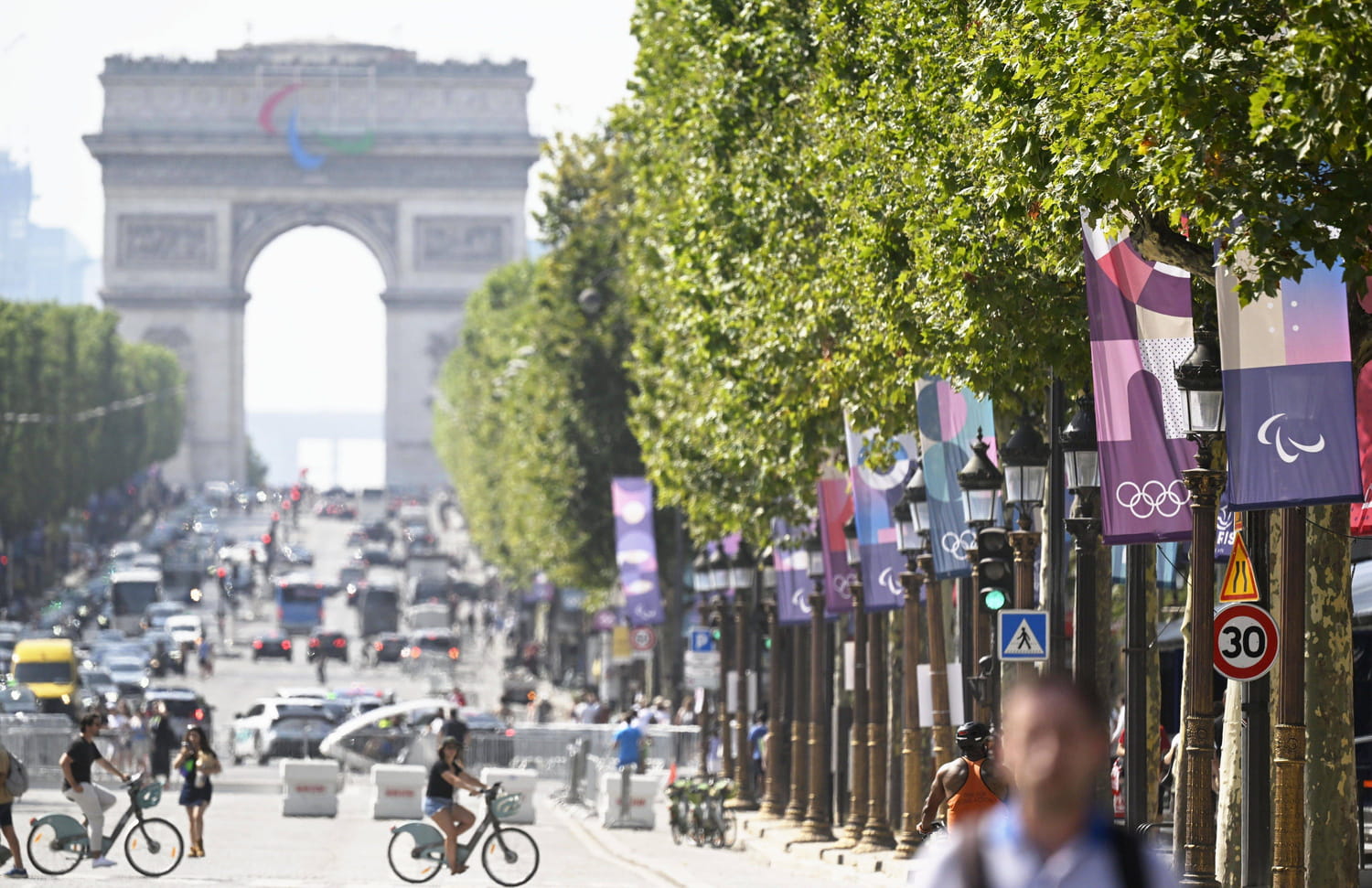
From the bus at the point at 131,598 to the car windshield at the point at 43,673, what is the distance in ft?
109

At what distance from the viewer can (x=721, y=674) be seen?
148 feet

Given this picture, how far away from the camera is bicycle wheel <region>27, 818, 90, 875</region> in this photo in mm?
25125

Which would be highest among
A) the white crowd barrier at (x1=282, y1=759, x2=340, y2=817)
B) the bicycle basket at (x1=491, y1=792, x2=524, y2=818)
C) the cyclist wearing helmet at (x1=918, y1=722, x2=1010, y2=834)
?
the cyclist wearing helmet at (x1=918, y1=722, x2=1010, y2=834)

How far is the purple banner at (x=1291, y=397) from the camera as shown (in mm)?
15000

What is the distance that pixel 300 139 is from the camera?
149 m

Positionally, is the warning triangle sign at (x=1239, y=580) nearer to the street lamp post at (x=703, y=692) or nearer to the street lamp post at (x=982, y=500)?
the street lamp post at (x=982, y=500)

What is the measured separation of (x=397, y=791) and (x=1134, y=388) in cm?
2441

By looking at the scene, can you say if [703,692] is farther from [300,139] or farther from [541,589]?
[300,139]

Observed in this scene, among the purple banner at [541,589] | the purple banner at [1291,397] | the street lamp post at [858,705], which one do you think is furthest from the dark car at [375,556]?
the purple banner at [1291,397]

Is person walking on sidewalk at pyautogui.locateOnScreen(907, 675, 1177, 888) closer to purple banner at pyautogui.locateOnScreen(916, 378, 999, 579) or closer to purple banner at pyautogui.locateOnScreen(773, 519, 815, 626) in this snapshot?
purple banner at pyautogui.locateOnScreen(916, 378, 999, 579)

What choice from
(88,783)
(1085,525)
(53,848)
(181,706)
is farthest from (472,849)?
(181,706)

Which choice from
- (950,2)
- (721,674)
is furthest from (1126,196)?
(721,674)

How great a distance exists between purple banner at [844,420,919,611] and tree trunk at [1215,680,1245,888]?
31.4 feet

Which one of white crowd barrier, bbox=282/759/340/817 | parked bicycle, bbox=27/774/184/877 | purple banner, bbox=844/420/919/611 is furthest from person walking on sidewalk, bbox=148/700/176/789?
purple banner, bbox=844/420/919/611
